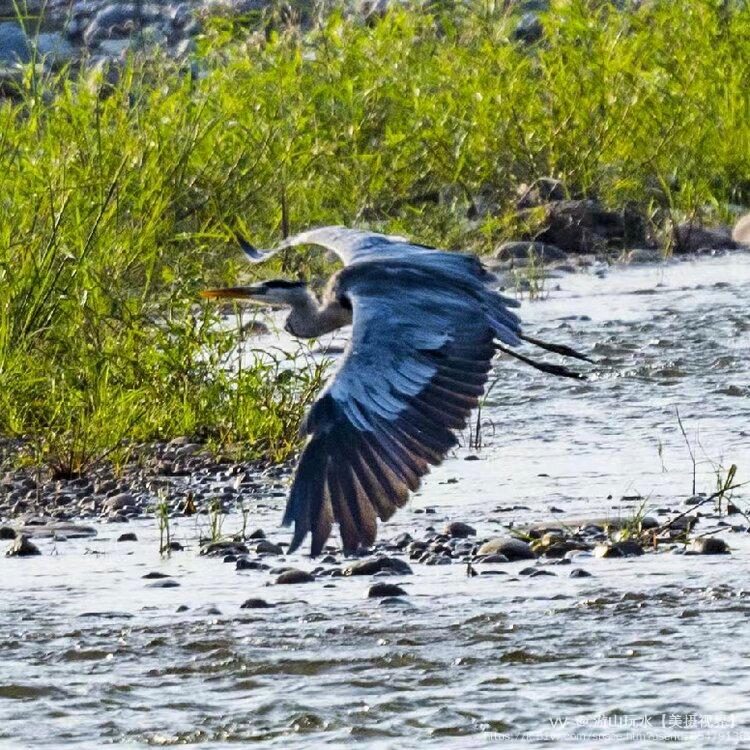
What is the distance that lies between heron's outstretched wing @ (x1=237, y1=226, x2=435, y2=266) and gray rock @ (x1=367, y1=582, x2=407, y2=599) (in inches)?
51.7

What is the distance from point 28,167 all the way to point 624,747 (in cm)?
396

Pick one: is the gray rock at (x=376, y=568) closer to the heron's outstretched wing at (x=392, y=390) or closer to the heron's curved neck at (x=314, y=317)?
the heron's outstretched wing at (x=392, y=390)

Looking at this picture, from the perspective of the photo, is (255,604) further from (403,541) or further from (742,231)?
(742,231)

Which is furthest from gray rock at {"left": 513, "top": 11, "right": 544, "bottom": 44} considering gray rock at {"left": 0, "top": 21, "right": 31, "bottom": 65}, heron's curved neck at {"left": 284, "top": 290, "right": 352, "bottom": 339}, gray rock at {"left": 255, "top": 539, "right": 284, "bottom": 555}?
gray rock at {"left": 255, "top": 539, "right": 284, "bottom": 555}

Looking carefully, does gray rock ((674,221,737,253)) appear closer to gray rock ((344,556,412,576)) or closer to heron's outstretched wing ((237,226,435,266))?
Result: heron's outstretched wing ((237,226,435,266))

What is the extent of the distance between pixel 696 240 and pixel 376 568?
563 cm

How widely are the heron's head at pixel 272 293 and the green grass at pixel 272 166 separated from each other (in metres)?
0.18

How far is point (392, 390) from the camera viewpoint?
4508 millimetres

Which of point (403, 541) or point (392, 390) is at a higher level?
point (392, 390)

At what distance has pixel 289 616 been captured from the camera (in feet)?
14.0

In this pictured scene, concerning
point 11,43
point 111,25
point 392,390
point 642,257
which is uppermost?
point 111,25

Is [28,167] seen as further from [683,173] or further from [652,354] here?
[683,173]

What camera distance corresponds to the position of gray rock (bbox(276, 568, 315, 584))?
4574 millimetres

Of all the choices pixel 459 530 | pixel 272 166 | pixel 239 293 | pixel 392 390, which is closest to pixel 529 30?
pixel 272 166
